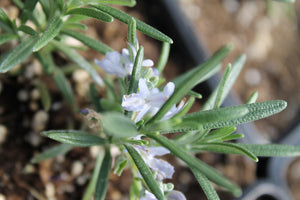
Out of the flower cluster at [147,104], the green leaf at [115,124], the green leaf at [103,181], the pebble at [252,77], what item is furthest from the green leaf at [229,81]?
the pebble at [252,77]

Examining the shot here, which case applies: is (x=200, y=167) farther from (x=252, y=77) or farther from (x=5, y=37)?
(x=252, y=77)

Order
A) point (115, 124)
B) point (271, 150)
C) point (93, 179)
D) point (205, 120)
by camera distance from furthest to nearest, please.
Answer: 1. point (93, 179)
2. point (271, 150)
3. point (205, 120)
4. point (115, 124)

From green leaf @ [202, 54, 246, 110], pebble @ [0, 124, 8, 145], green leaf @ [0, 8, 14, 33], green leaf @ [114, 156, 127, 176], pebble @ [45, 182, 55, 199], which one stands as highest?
green leaf @ [0, 8, 14, 33]

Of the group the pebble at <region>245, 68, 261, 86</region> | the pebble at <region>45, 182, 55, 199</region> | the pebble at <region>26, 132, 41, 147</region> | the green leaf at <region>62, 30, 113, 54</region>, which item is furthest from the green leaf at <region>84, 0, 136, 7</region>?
the pebble at <region>245, 68, 261, 86</region>

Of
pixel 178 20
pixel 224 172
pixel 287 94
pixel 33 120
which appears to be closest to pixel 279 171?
pixel 224 172

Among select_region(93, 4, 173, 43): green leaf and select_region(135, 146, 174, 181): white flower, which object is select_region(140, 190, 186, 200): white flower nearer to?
select_region(135, 146, 174, 181): white flower

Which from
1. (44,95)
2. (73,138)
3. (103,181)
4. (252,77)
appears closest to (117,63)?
(73,138)

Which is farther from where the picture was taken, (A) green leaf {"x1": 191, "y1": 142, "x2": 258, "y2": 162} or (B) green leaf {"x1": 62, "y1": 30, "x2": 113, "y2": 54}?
(B) green leaf {"x1": 62, "y1": 30, "x2": 113, "y2": 54}
